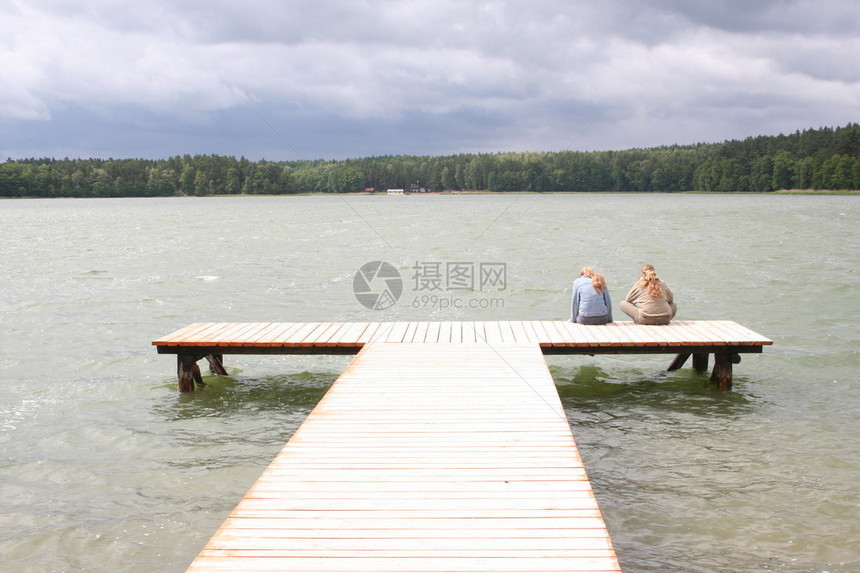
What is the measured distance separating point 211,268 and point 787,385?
22268mm

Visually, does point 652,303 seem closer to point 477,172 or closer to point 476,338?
point 476,338

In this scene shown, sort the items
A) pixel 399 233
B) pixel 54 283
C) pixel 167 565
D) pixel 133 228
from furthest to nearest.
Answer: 1. pixel 133 228
2. pixel 399 233
3. pixel 54 283
4. pixel 167 565

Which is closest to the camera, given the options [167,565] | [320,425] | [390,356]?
[167,565]

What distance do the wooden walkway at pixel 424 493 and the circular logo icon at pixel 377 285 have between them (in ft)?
40.5

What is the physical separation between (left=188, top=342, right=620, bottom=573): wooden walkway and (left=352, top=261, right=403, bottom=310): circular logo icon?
487 inches

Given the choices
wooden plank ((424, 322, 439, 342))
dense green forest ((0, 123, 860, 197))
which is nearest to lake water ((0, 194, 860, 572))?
wooden plank ((424, 322, 439, 342))

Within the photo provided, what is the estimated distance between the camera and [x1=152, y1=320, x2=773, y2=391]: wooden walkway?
33.0 feet

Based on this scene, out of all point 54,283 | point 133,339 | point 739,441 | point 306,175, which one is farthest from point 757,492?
point 306,175

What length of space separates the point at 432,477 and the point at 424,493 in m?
0.30

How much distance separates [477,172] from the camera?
17575 centimetres

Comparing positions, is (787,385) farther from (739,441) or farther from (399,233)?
(399,233)

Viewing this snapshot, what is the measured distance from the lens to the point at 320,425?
669 cm

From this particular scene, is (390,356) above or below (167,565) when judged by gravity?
above

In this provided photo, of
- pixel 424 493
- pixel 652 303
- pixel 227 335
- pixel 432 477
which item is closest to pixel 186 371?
pixel 227 335
